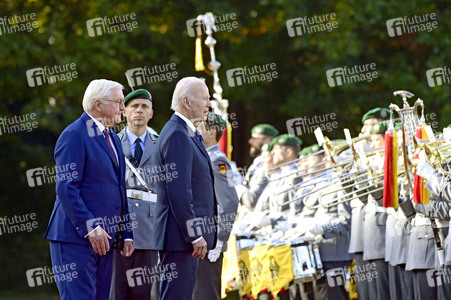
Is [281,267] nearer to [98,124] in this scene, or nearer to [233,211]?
[233,211]

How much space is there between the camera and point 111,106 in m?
7.20

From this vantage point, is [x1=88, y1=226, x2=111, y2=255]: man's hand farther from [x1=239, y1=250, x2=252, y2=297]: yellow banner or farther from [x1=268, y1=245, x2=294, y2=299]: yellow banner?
[x1=239, y1=250, x2=252, y2=297]: yellow banner

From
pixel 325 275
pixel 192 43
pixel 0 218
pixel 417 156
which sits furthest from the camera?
pixel 192 43

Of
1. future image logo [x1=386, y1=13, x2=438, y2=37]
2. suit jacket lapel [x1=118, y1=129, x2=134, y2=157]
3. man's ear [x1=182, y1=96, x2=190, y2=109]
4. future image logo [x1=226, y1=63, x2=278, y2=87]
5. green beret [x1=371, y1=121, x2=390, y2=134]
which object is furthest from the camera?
future image logo [x1=226, y1=63, x2=278, y2=87]

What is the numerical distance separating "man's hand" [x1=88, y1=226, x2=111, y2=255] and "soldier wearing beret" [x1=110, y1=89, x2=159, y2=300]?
1094 millimetres

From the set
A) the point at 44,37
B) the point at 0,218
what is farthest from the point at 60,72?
the point at 0,218

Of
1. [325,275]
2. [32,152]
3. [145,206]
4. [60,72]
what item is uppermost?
[60,72]

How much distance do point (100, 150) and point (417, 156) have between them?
3.12 meters

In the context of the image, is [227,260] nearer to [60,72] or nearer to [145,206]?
[145,206]

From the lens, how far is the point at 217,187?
9094 mm

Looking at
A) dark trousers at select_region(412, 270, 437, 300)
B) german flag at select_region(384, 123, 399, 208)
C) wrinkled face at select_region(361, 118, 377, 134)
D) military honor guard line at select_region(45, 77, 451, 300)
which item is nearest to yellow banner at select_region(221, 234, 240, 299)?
military honor guard line at select_region(45, 77, 451, 300)

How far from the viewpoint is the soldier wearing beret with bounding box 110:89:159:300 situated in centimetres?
802

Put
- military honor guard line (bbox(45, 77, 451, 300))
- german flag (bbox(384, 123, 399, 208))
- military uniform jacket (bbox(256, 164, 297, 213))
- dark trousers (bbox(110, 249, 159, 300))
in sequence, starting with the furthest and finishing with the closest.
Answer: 1. military uniform jacket (bbox(256, 164, 297, 213))
2. german flag (bbox(384, 123, 399, 208))
3. dark trousers (bbox(110, 249, 159, 300))
4. military honor guard line (bbox(45, 77, 451, 300))

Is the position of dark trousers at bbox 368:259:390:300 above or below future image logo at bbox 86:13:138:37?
below
